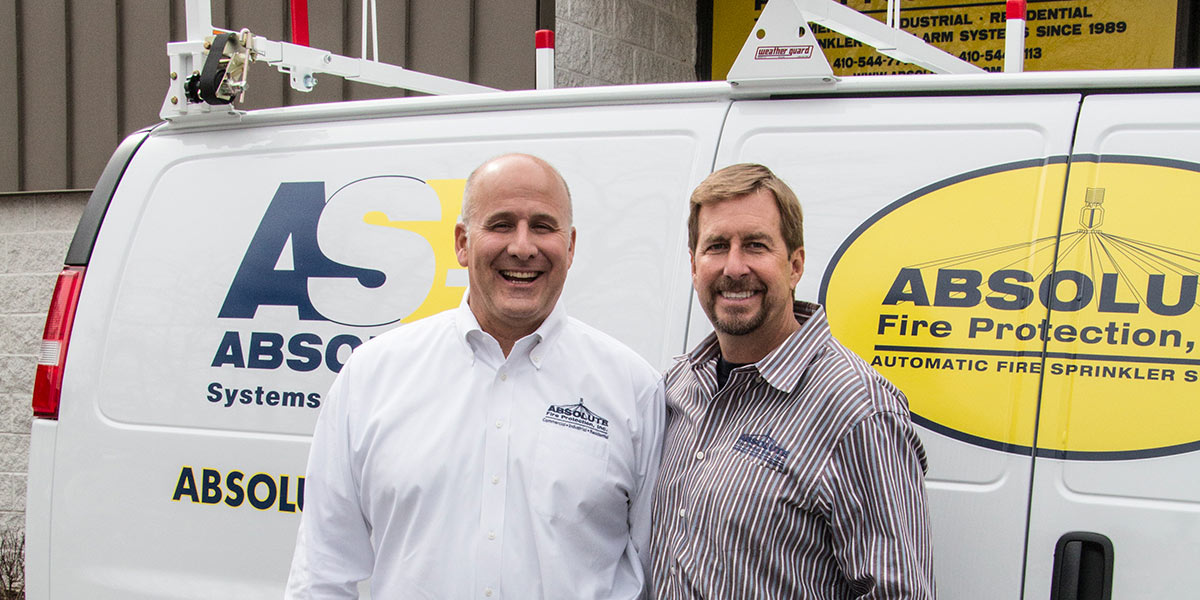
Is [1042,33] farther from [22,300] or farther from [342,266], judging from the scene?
[22,300]

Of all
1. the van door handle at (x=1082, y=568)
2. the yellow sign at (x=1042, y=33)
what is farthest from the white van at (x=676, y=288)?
the yellow sign at (x=1042, y=33)

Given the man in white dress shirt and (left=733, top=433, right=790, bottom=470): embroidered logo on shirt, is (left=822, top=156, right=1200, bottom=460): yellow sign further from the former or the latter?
the man in white dress shirt

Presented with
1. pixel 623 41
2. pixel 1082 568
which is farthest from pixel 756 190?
pixel 623 41

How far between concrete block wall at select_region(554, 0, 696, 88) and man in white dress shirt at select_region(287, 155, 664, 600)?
357cm

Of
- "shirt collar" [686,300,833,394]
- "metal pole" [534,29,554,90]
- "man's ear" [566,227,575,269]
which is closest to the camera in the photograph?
"shirt collar" [686,300,833,394]

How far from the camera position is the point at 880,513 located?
1762 mm

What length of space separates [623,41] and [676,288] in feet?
12.8

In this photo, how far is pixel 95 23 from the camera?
6.28 metres

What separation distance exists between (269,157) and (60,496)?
1.08 m

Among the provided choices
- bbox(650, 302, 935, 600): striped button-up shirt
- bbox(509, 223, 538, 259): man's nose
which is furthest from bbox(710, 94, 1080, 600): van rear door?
bbox(509, 223, 538, 259): man's nose

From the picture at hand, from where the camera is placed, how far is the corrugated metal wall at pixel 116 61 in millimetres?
5754

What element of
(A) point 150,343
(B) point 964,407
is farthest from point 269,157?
(B) point 964,407

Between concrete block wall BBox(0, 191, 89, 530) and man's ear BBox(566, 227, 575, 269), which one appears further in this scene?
concrete block wall BBox(0, 191, 89, 530)

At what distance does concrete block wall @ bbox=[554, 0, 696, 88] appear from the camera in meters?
5.62
